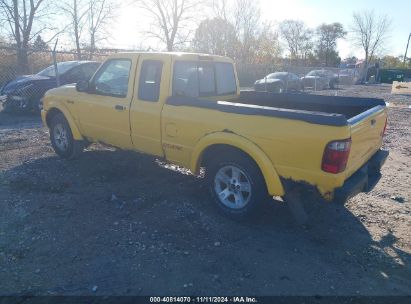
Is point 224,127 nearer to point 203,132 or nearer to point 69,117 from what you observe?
point 203,132

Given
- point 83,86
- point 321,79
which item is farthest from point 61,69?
point 321,79

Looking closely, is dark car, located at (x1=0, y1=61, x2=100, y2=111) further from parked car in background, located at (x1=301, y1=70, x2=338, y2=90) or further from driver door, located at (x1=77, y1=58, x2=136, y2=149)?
parked car in background, located at (x1=301, y1=70, x2=338, y2=90)

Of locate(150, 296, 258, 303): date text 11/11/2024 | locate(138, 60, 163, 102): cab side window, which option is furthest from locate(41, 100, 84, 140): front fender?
locate(150, 296, 258, 303): date text 11/11/2024

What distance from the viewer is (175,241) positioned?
12.3ft

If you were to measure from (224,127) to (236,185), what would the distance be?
2.46 ft

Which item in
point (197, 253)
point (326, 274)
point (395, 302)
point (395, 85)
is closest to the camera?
point (395, 302)

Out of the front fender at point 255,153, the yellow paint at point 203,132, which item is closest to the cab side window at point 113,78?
the yellow paint at point 203,132

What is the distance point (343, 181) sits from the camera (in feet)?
11.1

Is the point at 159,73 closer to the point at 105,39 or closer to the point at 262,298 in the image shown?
the point at 262,298

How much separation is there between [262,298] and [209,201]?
1.95m

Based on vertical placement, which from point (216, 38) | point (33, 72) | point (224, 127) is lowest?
point (224, 127)

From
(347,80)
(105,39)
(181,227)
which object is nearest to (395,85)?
(347,80)

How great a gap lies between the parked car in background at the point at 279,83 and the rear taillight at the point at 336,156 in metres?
17.5

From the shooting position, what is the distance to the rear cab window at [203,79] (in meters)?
4.63
